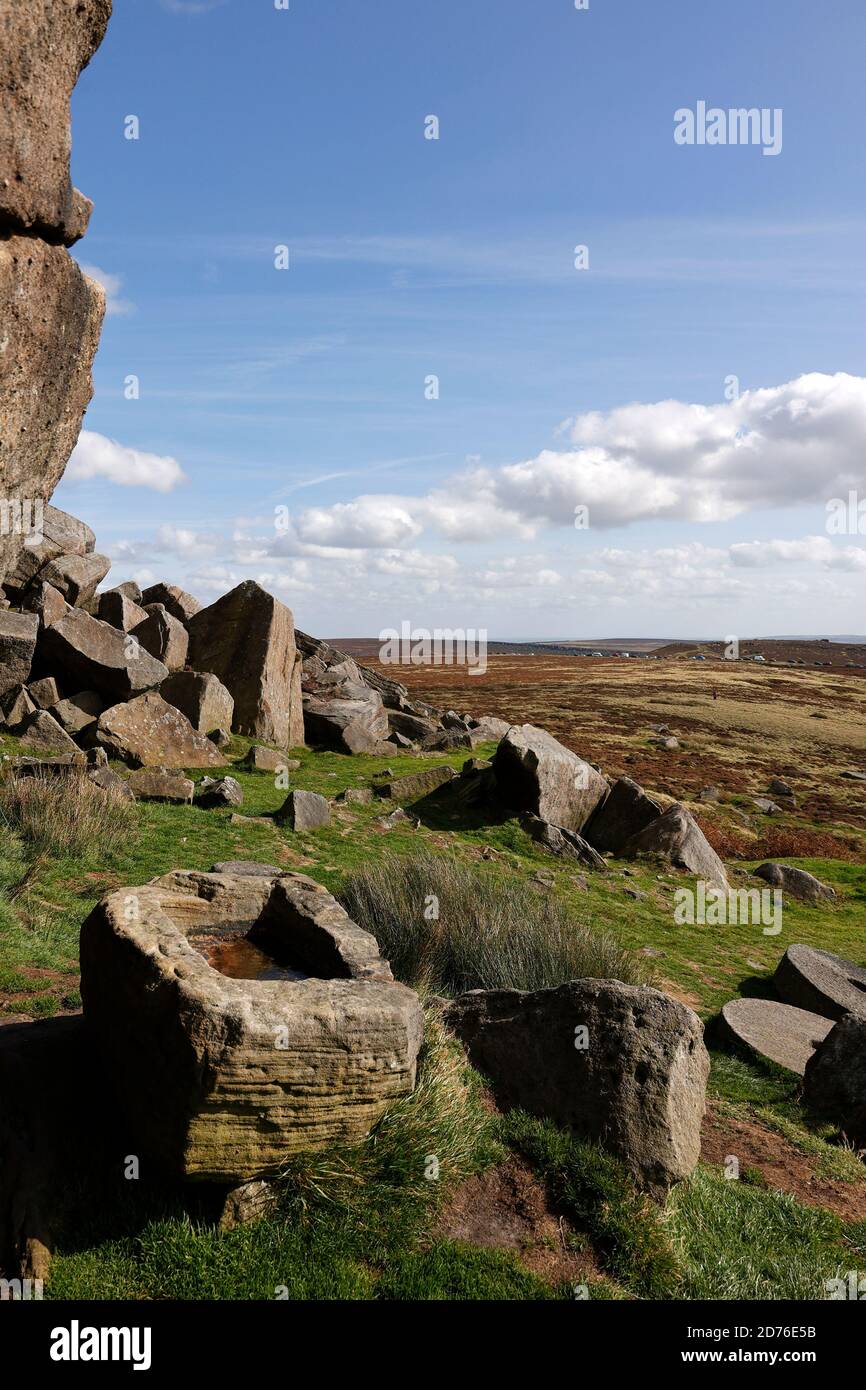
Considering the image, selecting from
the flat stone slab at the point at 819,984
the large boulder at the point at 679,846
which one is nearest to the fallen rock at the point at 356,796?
the large boulder at the point at 679,846

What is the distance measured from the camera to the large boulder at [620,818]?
20.2 meters

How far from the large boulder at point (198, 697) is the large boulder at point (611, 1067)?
14422 millimetres

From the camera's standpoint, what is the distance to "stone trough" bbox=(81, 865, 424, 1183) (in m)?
5.27

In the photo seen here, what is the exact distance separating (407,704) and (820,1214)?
26928 mm

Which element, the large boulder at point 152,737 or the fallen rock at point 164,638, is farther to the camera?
the fallen rock at point 164,638

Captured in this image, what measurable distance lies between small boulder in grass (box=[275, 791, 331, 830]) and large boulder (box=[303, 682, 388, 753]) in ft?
24.4

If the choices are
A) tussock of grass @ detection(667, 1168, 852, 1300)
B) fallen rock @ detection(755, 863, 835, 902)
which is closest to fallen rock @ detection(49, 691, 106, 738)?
tussock of grass @ detection(667, 1168, 852, 1300)

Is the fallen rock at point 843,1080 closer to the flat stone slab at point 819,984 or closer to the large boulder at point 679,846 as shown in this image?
the flat stone slab at point 819,984

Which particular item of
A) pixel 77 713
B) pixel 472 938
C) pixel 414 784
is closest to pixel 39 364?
pixel 472 938

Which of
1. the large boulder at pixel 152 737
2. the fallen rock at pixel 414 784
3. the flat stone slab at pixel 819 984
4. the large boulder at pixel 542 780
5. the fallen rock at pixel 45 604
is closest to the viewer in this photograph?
the flat stone slab at pixel 819 984

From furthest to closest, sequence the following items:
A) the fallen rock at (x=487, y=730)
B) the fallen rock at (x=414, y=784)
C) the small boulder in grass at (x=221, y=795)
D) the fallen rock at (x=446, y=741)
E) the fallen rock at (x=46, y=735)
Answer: the fallen rock at (x=487, y=730) → the fallen rock at (x=446, y=741) → the fallen rock at (x=414, y=784) → the fallen rock at (x=46, y=735) → the small boulder in grass at (x=221, y=795)

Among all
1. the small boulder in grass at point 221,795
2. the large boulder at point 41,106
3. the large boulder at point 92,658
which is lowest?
the small boulder in grass at point 221,795

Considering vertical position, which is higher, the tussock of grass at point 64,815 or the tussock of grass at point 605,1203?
the tussock of grass at point 64,815

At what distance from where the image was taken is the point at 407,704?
33.6 meters
